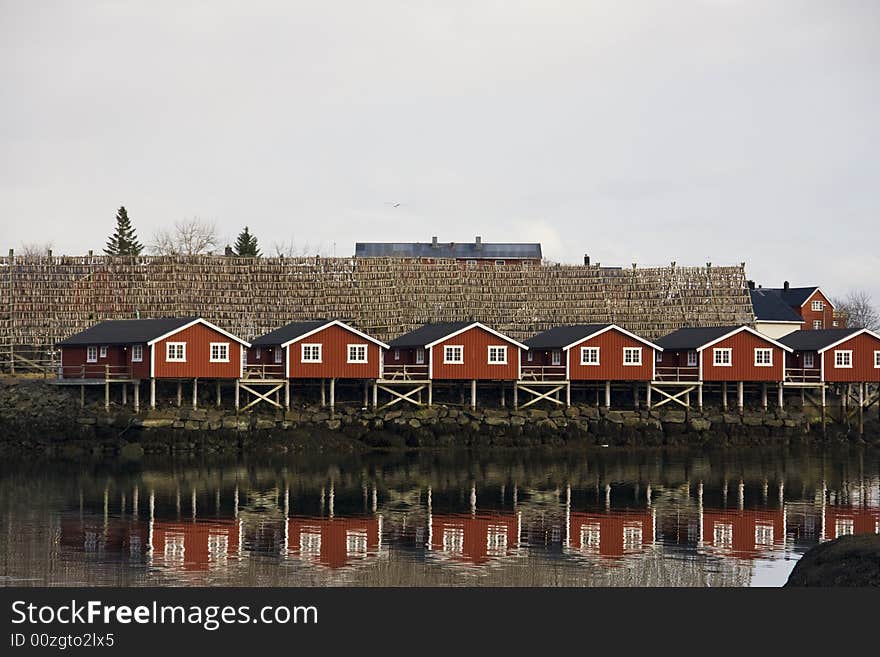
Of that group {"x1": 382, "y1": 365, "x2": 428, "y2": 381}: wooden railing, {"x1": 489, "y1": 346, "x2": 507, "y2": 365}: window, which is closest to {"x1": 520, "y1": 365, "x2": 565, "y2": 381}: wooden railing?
{"x1": 489, "y1": 346, "x2": 507, "y2": 365}: window

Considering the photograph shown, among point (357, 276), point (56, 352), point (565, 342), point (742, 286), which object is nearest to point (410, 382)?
point (565, 342)

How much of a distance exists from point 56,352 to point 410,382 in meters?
18.3

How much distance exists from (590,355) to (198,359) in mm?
18310

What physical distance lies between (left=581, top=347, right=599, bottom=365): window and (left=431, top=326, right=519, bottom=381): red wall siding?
10.7 ft

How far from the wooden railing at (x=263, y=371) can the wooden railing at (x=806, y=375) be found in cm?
2482

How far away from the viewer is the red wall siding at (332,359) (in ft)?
199

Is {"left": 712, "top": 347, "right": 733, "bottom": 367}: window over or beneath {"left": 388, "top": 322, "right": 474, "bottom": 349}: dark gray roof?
beneath

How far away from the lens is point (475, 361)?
63094 mm

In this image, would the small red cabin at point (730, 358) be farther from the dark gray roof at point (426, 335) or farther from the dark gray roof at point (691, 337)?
the dark gray roof at point (426, 335)

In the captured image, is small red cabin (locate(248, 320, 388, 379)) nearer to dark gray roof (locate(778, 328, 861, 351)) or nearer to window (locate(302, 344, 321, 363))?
window (locate(302, 344, 321, 363))

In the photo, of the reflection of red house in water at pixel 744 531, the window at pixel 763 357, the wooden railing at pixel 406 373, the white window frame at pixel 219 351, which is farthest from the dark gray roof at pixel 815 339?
the reflection of red house in water at pixel 744 531

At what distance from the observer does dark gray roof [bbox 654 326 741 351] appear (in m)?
66.2
